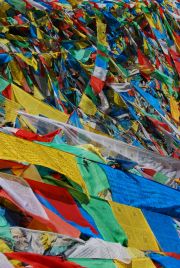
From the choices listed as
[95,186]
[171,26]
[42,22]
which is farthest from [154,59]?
[95,186]

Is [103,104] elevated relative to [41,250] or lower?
lower

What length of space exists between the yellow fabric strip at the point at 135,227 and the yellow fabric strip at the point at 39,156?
56cm

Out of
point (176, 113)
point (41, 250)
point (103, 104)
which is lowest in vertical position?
point (176, 113)

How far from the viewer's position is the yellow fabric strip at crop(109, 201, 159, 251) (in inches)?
203

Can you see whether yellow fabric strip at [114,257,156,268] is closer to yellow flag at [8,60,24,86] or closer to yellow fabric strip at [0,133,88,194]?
yellow fabric strip at [0,133,88,194]

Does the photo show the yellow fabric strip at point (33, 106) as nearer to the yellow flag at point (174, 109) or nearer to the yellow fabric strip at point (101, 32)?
the yellow fabric strip at point (101, 32)

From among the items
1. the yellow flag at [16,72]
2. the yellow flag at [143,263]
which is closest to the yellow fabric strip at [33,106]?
the yellow flag at [16,72]

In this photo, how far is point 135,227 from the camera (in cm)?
539

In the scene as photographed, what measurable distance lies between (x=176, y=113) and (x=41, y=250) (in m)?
8.02

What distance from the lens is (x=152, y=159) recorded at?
22.1ft

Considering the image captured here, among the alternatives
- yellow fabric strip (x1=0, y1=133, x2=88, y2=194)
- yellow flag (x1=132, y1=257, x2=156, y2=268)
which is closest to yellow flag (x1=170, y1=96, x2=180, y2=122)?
yellow fabric strip (x1=0, y1=133, x2=88, y2=194)

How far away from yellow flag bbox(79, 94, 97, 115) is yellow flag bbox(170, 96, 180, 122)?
10.0 feet

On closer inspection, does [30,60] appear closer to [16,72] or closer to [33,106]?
[16,72]

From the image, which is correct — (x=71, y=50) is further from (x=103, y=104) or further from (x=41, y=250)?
(x=41, y=250)
